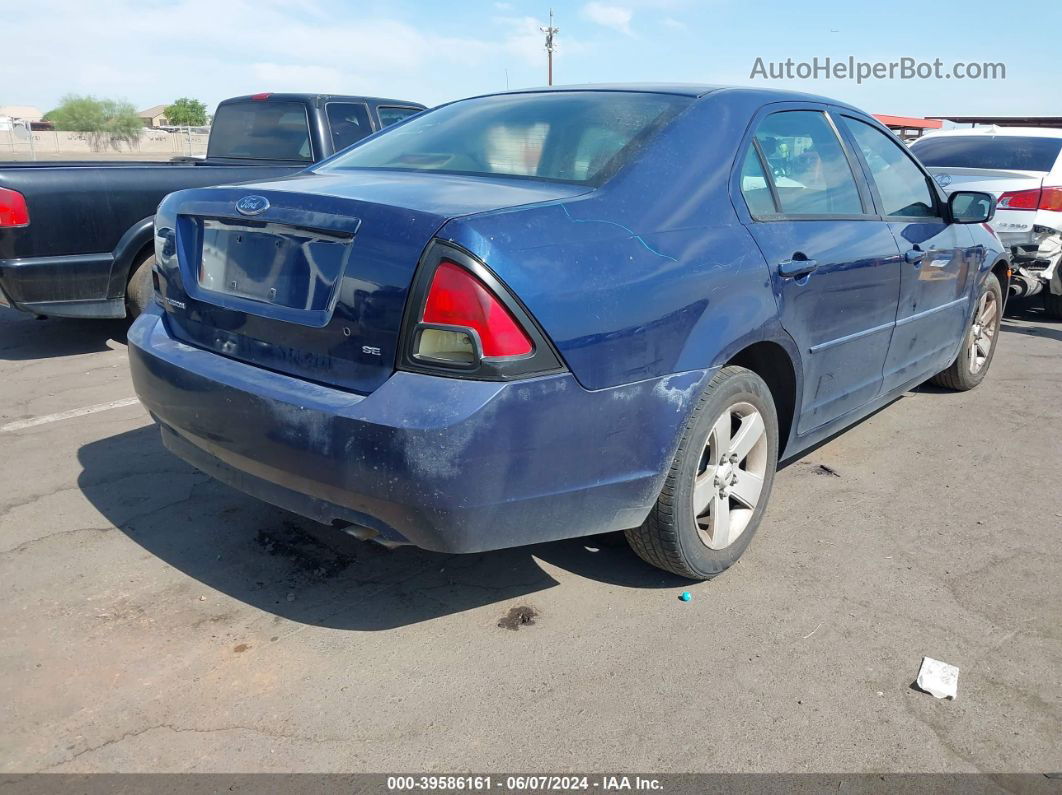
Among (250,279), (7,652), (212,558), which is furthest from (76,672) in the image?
(250,279)

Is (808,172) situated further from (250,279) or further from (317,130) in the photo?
(317,130)

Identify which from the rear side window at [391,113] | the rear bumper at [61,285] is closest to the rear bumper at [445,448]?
the rear bumper at [61,285]

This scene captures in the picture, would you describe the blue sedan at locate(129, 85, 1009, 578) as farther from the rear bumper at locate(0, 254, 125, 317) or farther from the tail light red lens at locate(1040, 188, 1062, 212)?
the tail light red lens at locate(1040, 188, 1062, 212)

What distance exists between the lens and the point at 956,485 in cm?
406

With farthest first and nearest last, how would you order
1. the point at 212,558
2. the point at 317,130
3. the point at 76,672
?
the point at 317,130
the point at 212,558
the point at 76,672

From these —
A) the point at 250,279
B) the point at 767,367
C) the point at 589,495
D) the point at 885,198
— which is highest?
the point at 885,198

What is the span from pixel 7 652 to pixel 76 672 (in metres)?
0.26

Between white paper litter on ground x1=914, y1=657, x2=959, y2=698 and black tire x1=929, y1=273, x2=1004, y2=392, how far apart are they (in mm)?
2957

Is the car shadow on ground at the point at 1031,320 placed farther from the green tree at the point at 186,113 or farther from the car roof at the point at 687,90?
the green tree at the point at 186,113

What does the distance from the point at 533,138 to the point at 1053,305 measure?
680 centimetres

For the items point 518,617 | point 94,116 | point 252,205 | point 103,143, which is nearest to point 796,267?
point 518,617

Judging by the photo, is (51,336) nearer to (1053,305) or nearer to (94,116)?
(1053,305)

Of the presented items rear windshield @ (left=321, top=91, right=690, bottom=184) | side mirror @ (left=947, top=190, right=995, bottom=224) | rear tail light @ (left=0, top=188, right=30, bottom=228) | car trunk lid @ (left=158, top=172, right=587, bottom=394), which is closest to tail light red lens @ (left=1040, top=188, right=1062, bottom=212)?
side mirror @ (left=947, top=190, right=995, bottom=224)

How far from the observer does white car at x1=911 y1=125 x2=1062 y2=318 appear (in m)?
7.23
